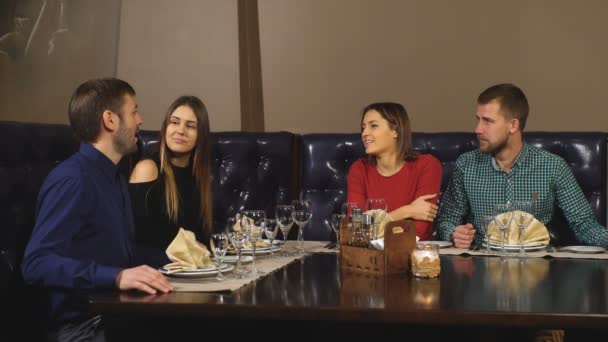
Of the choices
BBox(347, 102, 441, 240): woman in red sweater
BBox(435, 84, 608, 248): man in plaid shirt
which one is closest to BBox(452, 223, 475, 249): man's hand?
BBox(435, 84, 608, 248): man in plaid shirt

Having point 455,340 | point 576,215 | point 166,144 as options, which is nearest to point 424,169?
point 576,215

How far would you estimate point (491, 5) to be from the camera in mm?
4941

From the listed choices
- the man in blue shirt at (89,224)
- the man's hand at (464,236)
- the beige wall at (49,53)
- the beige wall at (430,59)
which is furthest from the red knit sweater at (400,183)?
the beige wall at (49,53)

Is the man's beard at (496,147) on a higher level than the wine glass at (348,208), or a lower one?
higher

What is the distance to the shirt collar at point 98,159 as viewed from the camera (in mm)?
2211

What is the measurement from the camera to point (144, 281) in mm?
1808

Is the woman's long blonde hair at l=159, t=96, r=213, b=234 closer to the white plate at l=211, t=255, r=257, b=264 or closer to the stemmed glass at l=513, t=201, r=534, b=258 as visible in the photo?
the white plate at l=211, t=255, r=257, b=264

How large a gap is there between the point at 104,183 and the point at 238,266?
0.50 metres

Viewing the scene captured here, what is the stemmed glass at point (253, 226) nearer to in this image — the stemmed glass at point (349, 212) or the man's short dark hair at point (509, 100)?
the stemmed glass at point (349, 212)

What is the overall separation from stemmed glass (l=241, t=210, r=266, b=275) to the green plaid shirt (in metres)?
1.31

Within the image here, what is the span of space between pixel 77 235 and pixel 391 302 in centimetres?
96

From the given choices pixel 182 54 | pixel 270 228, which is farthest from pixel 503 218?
pixel 182 54

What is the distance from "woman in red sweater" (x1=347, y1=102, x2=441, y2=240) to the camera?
3.42 m

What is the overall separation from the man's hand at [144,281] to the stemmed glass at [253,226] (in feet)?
1.13
